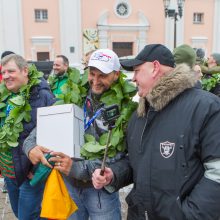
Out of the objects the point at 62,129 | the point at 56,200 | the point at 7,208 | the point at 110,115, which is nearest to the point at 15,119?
the point at 62,129

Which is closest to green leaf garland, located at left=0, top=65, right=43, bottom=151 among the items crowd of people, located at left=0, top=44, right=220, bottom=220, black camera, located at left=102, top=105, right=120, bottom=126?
crowd of people, located at left=0, top=44, right=220, bottom=220

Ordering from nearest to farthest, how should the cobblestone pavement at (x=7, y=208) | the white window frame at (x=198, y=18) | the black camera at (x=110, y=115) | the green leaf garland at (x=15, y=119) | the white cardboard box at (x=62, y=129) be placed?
1. the black camera at (x=110, y=115)
2. the white cardboard box at (x=62, y=129)
3. the green leaf garland at (x=15, y=119)
4. the cobblestone pavement at (x=7, y=208)
5. the white window frame at (x=198, y=18)

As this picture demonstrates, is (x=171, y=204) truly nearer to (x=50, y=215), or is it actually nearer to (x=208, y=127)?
(x=208, y=127)

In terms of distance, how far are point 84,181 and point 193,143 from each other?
2.94 feet

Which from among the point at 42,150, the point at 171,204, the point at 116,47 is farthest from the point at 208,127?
the point at 116,47

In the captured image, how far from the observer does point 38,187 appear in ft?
10.1

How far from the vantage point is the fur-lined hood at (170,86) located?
1860 mm

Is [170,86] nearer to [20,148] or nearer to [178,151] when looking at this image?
[178,151]

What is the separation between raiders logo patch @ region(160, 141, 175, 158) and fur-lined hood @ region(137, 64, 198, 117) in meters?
0.21

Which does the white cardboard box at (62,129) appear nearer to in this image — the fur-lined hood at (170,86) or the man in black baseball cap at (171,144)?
the man in black baseball cap at (171,144)

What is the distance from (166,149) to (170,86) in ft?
1.16

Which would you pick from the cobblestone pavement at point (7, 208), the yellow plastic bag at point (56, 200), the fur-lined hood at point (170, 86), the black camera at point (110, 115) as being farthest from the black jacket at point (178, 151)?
the cobblestone pavement at point (7, 208)

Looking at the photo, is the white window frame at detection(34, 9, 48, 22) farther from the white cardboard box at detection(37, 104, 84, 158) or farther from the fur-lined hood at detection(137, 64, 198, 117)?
the fur-lined hood at detection(137, 64, 198, 117)

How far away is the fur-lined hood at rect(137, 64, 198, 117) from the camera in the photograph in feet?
6.10
